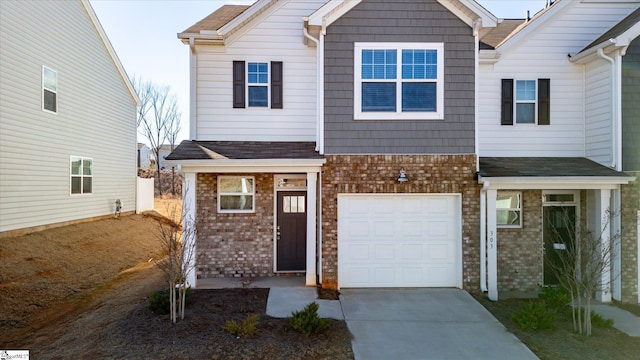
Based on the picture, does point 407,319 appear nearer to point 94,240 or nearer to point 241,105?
point 241,105

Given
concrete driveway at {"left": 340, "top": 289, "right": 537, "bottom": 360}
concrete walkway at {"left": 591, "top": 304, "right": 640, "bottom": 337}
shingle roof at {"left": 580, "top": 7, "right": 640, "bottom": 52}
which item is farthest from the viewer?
shingle roof at {"left": 580, "top": 7, "right": 640, "bottom": 52}

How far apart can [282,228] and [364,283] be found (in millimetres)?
2492

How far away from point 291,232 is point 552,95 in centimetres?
770

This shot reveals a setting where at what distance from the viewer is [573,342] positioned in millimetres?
6281

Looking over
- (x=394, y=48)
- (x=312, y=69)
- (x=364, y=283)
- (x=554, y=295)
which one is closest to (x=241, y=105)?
(x=312, y=69)

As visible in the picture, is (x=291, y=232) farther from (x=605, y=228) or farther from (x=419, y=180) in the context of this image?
(x=605, y=228)

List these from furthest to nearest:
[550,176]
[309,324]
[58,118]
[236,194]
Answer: [58,118]
[236,194]
[550,176]
[309,324]

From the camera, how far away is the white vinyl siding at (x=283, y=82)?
9.57 m

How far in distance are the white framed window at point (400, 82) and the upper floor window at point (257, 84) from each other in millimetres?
2214

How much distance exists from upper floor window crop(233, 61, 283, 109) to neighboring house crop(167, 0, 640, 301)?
0.03m

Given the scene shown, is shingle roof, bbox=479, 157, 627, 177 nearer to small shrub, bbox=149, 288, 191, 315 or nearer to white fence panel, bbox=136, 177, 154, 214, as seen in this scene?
small shrub, bbox=149, 288, 191, 315

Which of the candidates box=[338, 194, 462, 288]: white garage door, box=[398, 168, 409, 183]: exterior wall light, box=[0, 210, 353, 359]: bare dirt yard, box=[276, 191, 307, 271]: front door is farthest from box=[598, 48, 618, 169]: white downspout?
box=[0, 210, 353, 359]: bare dirt yard

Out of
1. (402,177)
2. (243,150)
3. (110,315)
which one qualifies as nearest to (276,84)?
(243,150)

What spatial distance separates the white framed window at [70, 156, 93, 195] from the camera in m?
14.3
